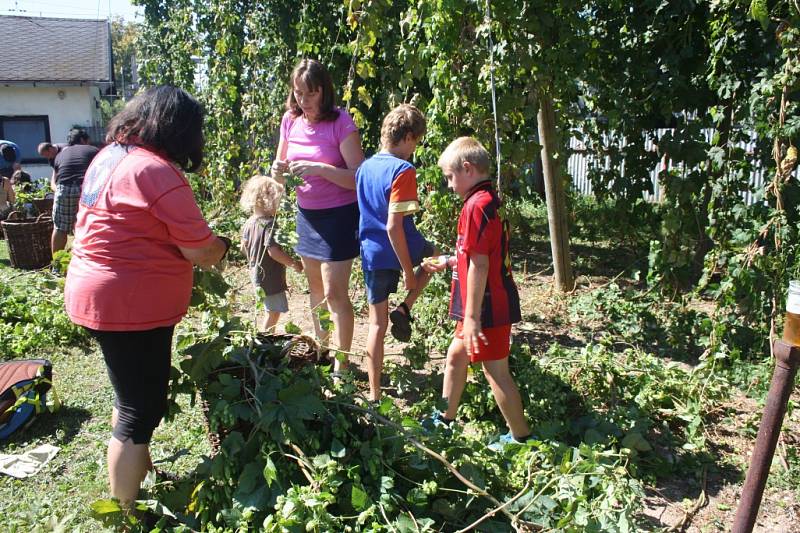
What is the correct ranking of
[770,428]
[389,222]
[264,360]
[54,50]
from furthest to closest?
1. [54,50]
2. [389,222]
3. [264,360]
4. [770,428]

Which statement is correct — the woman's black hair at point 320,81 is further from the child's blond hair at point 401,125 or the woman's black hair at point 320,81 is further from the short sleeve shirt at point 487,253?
the short sleeve shirt at point 487,253

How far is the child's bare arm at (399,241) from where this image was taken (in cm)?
304

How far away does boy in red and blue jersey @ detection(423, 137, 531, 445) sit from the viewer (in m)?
2.73

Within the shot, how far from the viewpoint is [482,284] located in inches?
107

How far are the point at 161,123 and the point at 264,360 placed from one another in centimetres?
93

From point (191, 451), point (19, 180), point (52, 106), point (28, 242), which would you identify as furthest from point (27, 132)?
point (191, 451)

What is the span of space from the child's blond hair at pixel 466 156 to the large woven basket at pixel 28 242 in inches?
245

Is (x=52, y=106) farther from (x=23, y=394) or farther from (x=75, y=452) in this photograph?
(x=75, y=452)

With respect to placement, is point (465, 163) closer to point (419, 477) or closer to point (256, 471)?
point (419, 477)

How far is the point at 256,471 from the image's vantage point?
218 centimetres

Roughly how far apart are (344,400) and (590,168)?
12.8ft

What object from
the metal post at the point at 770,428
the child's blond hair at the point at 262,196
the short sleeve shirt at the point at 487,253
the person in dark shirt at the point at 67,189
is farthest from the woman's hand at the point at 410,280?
the person in dark shirt at the point at 67,189

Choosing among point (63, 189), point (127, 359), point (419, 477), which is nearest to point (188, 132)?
point (127, 359)

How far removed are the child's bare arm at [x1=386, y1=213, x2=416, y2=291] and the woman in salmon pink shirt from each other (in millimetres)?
909
